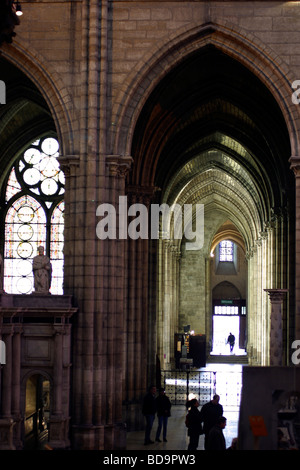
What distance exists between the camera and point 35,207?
33188 millimetres

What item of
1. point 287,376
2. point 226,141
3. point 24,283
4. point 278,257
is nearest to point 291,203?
point 278,257

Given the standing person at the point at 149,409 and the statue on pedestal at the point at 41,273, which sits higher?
the statue on pedestal at the point at 41,273

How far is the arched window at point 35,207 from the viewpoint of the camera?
32688 mm

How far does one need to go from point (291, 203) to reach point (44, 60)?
11.4m

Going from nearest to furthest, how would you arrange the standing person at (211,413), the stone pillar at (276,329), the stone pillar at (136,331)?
the standing person at (211,413)
the stone pillar at (276,329)
the stone pillar at (136,331)

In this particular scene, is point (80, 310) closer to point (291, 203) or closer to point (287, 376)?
point (287, 376)

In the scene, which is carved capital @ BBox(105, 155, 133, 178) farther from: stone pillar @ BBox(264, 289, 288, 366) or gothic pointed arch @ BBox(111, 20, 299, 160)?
stone pillar @ BBox(264, 289, 288, 366)

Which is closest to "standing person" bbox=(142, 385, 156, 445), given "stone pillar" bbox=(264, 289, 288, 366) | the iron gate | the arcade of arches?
the arcade of arches

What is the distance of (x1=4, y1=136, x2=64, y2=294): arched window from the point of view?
3269 centimetres

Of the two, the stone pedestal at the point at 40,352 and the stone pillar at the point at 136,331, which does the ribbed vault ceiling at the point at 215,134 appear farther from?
the stone pedestal at the point at 40,352

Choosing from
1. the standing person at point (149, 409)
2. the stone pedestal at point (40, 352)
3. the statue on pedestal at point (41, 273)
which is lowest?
the standing person at point (149, 409)

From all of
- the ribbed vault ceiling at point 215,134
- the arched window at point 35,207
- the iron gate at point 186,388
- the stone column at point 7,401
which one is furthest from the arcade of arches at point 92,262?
the arched window at point 35,207

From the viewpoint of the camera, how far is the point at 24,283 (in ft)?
A: 106

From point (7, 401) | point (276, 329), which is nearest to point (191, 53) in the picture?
point (276, 329)
